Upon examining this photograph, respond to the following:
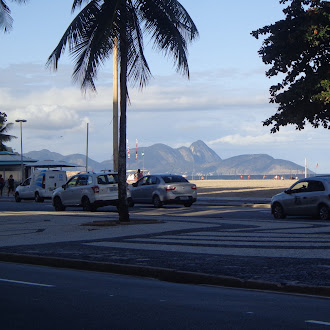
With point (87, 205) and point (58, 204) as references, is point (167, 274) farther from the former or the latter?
point (58, 204)

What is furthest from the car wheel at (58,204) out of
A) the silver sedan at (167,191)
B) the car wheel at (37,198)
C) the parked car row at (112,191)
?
the car wheel at (37,198)

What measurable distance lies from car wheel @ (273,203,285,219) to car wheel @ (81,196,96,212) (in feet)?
30.0

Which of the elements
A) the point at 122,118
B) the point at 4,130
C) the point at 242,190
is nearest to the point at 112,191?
the point at 122,118

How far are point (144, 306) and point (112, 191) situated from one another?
2312 centimetres

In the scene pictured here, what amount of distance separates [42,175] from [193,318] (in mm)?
38672

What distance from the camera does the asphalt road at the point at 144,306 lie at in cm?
757

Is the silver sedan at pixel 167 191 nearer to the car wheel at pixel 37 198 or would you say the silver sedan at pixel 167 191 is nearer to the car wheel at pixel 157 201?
the car wheel at pixel 157 201

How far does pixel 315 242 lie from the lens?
16203 mm

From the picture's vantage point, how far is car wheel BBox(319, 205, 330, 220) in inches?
957

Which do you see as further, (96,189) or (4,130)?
(4,130)

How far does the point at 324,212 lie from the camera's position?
80.1 ft

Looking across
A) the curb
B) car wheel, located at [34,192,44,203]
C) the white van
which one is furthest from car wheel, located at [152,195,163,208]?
the curb

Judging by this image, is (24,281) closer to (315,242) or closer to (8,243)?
(8,243)

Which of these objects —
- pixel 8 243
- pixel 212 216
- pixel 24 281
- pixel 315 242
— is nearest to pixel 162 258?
pixel 24 281
